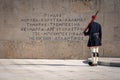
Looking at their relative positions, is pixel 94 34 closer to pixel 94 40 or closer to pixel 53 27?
pixel 94 40

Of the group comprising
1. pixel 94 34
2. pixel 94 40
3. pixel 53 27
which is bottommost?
pixel 94 40

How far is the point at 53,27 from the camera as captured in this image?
18.4m

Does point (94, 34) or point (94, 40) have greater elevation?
point (94, 34)

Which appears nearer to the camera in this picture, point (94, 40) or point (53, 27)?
point (94, 40)

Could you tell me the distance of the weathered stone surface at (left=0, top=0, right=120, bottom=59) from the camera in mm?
18391

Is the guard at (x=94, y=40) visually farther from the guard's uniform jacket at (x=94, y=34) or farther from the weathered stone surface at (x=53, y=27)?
the weathered stone surface at (x=53, y=27)

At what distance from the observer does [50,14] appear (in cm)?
1841

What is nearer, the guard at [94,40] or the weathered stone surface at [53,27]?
the guard at [94,40]

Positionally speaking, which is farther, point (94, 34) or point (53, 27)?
point (53, 27)

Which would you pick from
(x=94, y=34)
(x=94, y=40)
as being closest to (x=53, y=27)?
(x=94, y=34)

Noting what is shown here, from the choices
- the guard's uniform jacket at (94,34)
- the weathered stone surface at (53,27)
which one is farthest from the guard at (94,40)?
the weathered stone surface at (53,27)

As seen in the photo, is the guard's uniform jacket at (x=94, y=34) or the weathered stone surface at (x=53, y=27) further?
the weathered stone surface at (x=53, y=27)

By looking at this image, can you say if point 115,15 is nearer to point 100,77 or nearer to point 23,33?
point 23,33

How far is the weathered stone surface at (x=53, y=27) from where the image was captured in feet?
60.3
